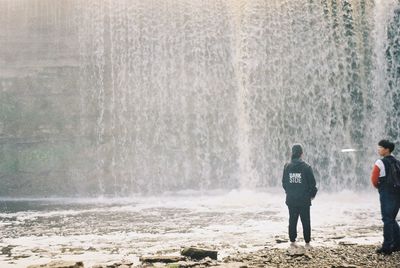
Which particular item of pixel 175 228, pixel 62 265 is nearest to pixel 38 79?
pixel 175 228

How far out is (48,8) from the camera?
25.9 m

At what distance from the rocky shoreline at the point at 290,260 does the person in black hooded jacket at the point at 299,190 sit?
0.47 m

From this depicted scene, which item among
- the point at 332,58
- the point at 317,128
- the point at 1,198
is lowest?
the point at 1,198

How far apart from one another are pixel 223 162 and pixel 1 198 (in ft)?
37.7

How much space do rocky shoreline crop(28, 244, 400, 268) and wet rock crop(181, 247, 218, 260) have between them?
0.11 metres

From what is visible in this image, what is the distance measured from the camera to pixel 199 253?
8.04 metres

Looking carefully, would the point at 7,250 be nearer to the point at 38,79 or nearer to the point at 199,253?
the point at 199,253

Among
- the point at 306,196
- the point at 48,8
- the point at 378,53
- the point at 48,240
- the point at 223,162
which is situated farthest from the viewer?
the point at 48,8

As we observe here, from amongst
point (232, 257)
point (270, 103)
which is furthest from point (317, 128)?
point (232, 257)

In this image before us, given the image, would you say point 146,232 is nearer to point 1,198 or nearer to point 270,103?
point 270,103

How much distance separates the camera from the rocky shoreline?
7.32 m

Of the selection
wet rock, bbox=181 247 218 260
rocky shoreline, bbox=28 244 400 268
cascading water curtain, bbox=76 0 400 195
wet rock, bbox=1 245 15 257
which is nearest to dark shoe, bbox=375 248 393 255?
rocky shoreline, bbox=28 244 400 268

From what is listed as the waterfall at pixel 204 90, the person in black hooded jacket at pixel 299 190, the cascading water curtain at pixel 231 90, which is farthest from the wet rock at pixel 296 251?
the waterfall at pixel 204 90

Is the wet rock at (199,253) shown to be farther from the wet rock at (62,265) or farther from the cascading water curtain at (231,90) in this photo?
the cascading water curtain at (231,90)
